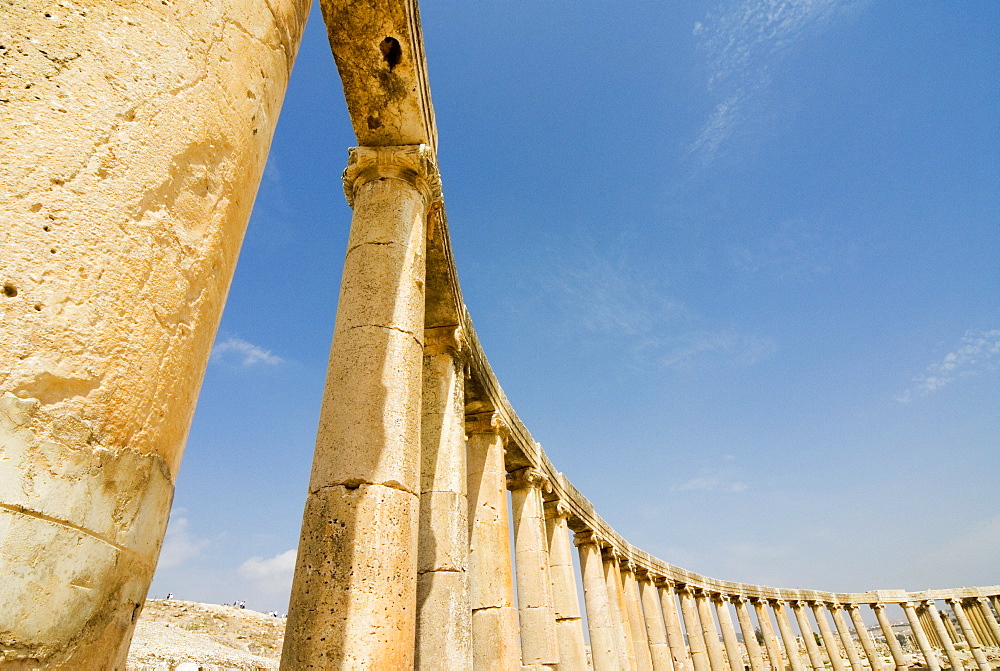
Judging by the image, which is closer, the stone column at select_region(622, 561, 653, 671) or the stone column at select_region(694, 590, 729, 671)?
the stone column at select_region(622, 561, 653, 671)

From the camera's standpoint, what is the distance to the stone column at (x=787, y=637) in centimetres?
3841

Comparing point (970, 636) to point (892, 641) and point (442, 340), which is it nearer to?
point (892, 641)

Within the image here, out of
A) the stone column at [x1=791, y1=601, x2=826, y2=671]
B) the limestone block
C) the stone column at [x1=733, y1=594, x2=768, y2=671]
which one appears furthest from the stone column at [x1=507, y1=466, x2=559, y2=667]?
the stone column at [x1=791, y1=601, x2=826, y2=671]

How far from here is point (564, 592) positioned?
19.5 m

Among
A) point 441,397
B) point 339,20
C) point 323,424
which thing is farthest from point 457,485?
point 339,20

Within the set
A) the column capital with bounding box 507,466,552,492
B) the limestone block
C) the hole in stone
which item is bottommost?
the limestone block

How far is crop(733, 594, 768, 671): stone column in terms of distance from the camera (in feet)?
120

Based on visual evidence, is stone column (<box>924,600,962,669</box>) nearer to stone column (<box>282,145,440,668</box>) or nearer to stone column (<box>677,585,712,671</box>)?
stone column (<box>677,585,712,671</box>)

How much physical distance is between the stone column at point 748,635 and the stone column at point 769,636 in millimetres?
892

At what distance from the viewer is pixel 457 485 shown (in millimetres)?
10289

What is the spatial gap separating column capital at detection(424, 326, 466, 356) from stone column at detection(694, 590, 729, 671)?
32.7 m

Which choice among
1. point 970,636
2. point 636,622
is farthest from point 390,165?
point 970,636

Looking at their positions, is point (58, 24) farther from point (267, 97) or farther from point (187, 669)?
point (187, 669)

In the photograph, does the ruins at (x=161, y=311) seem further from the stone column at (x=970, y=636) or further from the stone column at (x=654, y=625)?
the stone column at (x=970, y=636)
